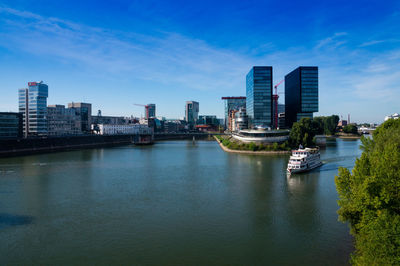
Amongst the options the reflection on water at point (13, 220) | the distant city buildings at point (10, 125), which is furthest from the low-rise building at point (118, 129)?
the reflection on water at point (13, 220)

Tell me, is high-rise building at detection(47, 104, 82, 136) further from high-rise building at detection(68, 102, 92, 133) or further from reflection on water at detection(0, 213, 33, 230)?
reflection on water at detection(0, 213, 33, 230)

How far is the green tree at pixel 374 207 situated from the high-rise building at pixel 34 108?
11907 centimetres

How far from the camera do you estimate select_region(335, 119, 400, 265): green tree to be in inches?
428

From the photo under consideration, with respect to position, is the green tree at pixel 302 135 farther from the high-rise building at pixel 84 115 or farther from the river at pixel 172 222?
the high-rise building at pixel 84 115

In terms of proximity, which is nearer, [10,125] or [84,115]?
[10,125]

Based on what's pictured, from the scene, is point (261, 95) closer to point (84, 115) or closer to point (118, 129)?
point (118, 129)

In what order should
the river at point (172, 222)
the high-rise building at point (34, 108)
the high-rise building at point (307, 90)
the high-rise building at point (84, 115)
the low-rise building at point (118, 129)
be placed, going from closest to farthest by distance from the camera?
the river at point (172, 222) < the high-rise building at point (34, 108) < the high-rise building at point (307, 90) < the low-rise building at point (118, 129) < the high-rise building at point (84, 115)

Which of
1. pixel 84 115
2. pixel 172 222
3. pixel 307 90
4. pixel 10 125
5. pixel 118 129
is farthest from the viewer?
pixel 118 129

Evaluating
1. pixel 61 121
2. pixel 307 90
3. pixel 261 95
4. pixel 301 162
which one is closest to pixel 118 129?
pixel 61 121

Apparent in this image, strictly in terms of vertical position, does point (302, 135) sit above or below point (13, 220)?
above

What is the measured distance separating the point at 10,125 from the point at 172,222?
88481mm

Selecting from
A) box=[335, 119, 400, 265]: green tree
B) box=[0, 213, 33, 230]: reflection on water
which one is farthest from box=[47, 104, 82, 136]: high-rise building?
box=[335, 119, 400, 265]: green tree

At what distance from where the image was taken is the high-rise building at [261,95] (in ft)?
389

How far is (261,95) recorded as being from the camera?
120 m
